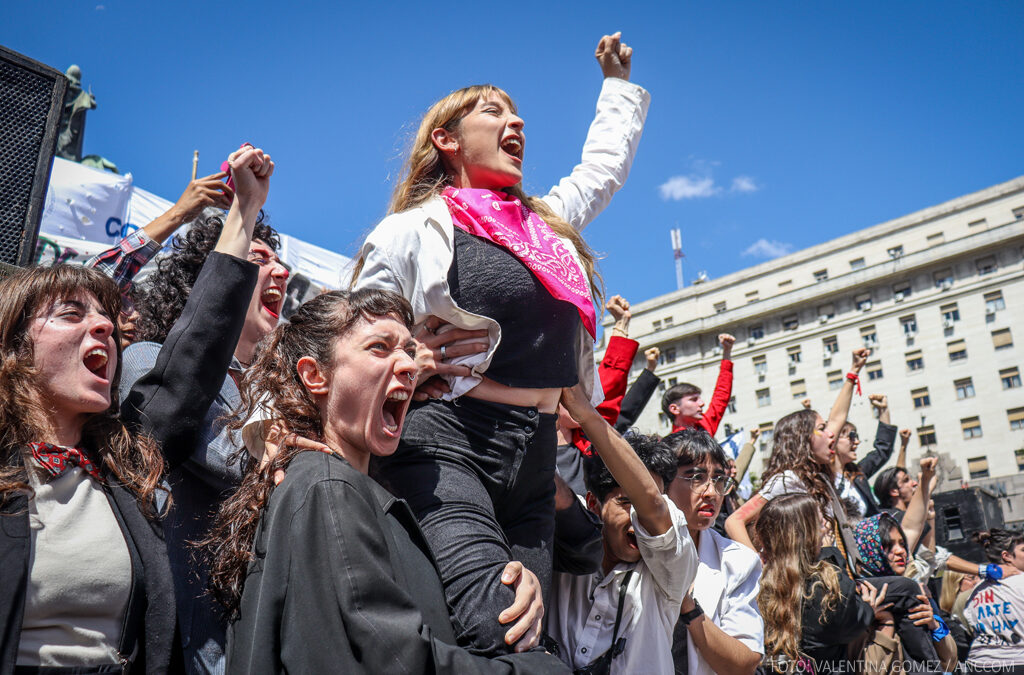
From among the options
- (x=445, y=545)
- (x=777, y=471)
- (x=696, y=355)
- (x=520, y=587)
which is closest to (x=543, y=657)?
(x=520, y=587)

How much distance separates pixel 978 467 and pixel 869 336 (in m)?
10.2

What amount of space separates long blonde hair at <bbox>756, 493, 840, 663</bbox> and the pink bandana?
8.95ft

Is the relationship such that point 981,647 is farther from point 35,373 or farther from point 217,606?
point 35,373

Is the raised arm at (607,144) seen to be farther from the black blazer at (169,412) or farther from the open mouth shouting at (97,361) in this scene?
the open mouth shouting at (97,361)

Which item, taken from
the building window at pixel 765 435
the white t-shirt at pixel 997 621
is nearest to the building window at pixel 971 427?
Result: the building window at pixel 765 435

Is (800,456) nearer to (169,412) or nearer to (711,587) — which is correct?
(711,587)

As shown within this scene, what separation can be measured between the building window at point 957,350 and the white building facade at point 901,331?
0.08m

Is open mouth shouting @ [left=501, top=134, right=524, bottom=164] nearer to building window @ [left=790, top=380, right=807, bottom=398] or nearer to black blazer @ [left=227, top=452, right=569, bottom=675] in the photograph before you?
black blazer @ [left=227, top=452, right=569, bottom=675]

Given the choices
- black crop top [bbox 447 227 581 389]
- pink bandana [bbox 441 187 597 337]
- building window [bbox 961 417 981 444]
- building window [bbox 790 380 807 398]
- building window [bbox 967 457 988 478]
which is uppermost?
building window [bbox 790 380 807 398]


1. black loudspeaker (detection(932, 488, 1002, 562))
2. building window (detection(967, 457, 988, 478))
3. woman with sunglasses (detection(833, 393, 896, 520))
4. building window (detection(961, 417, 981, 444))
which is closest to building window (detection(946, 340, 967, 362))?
building window (detection(961, 417, 981, 444))

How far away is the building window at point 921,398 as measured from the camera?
49250 mm

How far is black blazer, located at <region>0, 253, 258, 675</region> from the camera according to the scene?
6.45ft

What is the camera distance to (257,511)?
1950 millimetres

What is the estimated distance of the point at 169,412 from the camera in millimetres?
2287
